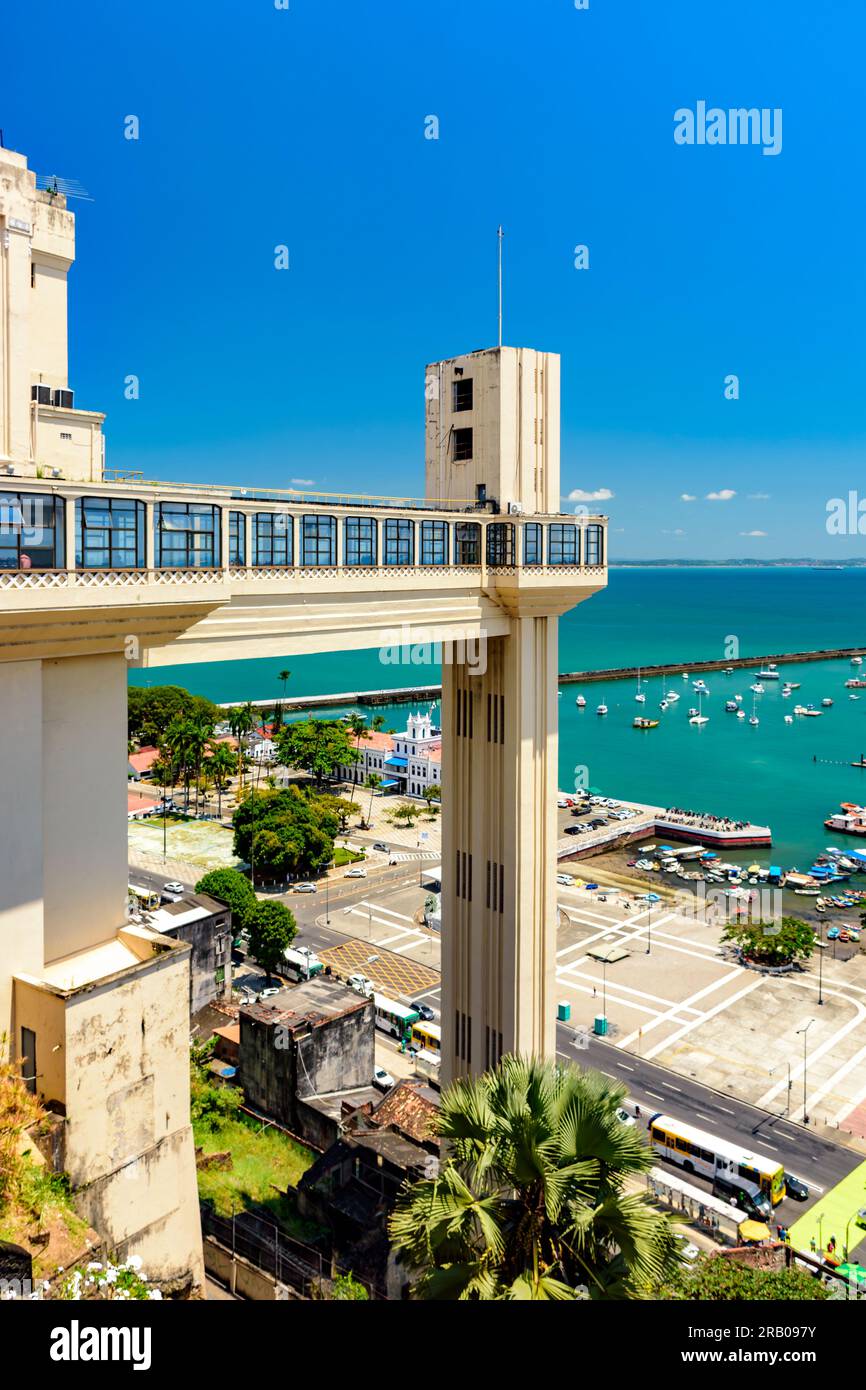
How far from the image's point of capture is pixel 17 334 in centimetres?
1490

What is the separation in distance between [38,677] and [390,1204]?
76.5ft

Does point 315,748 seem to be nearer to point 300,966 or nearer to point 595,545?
point 300,966

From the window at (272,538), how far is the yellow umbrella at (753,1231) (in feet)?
101

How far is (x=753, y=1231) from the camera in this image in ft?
115

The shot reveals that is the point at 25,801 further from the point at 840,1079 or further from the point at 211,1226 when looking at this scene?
the point at 840,1079

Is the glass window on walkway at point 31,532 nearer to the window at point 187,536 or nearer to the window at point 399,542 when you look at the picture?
the window at point 187,536

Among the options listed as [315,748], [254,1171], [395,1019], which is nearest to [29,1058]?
[254,1171]

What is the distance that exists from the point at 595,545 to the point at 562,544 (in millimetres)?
1495

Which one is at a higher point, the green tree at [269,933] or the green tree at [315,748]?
the green tree at [315,748]

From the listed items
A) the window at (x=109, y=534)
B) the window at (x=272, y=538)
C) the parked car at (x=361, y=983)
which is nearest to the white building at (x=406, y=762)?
the parked car at (x=361, y=983)

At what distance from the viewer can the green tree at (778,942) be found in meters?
59.9

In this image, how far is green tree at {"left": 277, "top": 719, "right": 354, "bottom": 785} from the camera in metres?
103

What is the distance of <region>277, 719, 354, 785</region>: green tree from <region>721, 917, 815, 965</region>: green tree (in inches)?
2011
